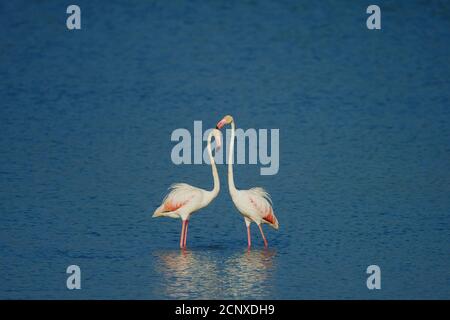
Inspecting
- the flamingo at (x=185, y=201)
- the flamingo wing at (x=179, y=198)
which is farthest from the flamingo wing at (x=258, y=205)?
the flamingo wing at (x=179, y=198)

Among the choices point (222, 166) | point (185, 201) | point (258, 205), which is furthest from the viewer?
point (222, 166)

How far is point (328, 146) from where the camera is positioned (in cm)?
2111

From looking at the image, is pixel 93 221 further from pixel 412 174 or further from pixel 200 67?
pixel 200 67

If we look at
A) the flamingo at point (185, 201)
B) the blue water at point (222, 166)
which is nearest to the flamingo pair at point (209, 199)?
the flamingo at point (185, 201)

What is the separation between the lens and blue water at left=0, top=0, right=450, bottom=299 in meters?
15.4

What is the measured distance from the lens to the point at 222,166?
67.6ft

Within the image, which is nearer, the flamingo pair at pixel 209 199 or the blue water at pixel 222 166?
the blue water at pixel 222 166

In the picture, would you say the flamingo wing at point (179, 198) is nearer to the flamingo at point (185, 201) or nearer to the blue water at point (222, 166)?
the flamingo at point (185, 201)

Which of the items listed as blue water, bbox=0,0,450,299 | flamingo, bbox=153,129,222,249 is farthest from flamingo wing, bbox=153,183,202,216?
blue water, bbox=0,0,450,299

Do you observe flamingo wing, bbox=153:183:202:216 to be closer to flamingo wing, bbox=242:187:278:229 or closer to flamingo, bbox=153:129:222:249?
flamingo, bbox=153:129:222:249

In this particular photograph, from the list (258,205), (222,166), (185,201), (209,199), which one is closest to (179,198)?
(185,201)

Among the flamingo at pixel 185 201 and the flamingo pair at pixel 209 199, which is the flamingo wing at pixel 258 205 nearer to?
the flamingo pair at pixel 209 199

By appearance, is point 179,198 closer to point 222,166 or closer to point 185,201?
point 185,201

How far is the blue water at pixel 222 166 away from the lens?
1537cm
